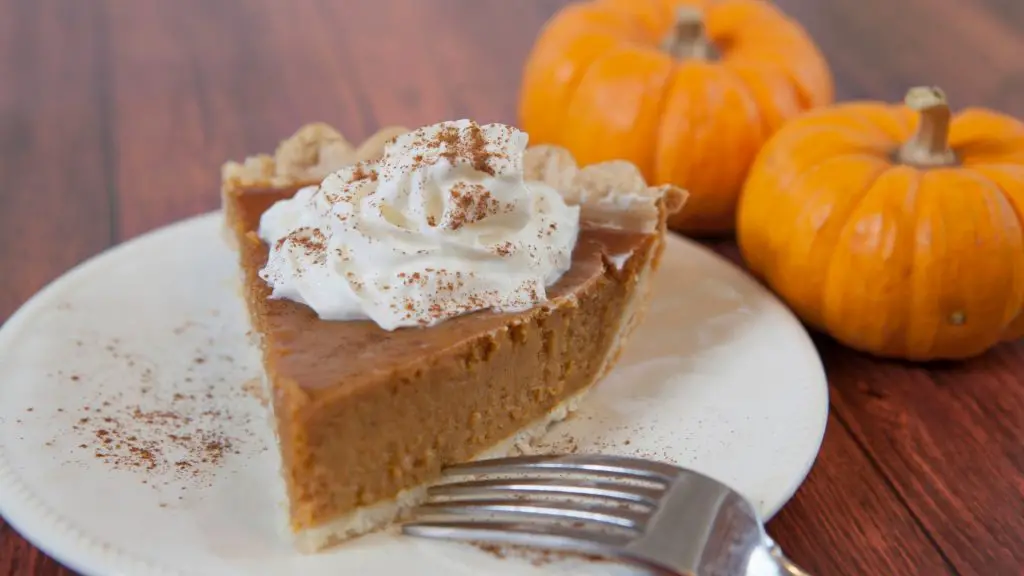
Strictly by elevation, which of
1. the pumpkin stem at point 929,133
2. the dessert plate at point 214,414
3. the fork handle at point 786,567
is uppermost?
the pumpkin stem at point 929,133

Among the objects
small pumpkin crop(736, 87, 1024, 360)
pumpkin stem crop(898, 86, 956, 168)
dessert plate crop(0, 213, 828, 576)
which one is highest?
pumpkin stem crop(898, 86, 956, 168)

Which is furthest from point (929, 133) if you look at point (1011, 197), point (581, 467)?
point (581, 467)

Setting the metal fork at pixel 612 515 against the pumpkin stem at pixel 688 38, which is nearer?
the metal fork at pixel 612 515

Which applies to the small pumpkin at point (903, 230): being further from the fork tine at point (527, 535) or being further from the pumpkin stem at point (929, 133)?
the fork tine at point (527, 535)

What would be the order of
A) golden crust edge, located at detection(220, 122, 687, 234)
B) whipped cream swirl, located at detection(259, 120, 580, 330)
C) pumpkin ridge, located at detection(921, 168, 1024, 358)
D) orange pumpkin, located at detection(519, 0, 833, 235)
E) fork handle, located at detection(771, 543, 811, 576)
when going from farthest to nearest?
1. orange pumpkin, located at detection(519, 0, 833, 235)
2. golden crust edge, located at detection(220, 122, 687, 234)
3. pumpkin ridge, located at detection(921, 168, 1024, 358)
4. whipped cream swirl, located at detection(259, 120, 580, 330)
5. fork handle, located at detection(771, 543, 811, 576)

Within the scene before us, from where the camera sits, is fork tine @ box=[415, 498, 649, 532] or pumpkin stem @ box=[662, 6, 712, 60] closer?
fork tine @ box=[415, 498, 649, 532]

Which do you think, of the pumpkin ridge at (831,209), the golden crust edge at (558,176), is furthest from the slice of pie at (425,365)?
the pumpkin ridge at (831,209)

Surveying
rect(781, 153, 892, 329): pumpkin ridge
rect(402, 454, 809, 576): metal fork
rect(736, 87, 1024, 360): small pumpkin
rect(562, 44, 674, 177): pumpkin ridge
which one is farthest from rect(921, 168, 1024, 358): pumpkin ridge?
rect(402, 454, 809, 576): metal fork

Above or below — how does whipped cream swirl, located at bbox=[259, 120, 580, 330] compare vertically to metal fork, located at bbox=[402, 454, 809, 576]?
above

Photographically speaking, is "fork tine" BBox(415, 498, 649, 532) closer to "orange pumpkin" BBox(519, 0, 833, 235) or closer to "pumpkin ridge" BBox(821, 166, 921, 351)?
"pumpkin ridge" BBox(821, 166, 921, 351)
